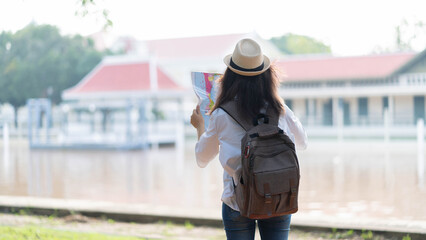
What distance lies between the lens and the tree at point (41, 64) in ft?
126

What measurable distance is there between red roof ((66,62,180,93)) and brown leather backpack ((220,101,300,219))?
2721 centimetres

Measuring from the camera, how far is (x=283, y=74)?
242 cm

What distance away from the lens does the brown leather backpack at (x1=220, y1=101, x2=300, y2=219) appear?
2.13 m

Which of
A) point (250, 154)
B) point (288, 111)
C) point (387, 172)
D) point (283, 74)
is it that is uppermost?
point (283, 74)

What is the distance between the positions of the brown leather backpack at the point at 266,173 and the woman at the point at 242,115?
71mm

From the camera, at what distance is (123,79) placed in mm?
30984

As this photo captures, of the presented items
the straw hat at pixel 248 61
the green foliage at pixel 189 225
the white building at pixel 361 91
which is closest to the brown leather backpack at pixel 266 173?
the straw hat at pixel 248 61

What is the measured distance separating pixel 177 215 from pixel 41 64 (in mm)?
36845

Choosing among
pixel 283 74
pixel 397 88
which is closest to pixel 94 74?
pixel 397 88

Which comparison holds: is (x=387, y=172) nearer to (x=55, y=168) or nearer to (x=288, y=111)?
(x=55, y=168)

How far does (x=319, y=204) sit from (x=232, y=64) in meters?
5.56

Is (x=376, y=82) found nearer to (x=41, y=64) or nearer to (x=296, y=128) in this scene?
(x=41, y=64)

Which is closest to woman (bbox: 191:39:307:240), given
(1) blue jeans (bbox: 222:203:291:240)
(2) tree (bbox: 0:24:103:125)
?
(1) blue jeans (bbox: 222:203:291:240)

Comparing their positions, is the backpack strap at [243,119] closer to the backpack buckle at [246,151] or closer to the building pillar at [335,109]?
the backpack buckle at [246,151]
